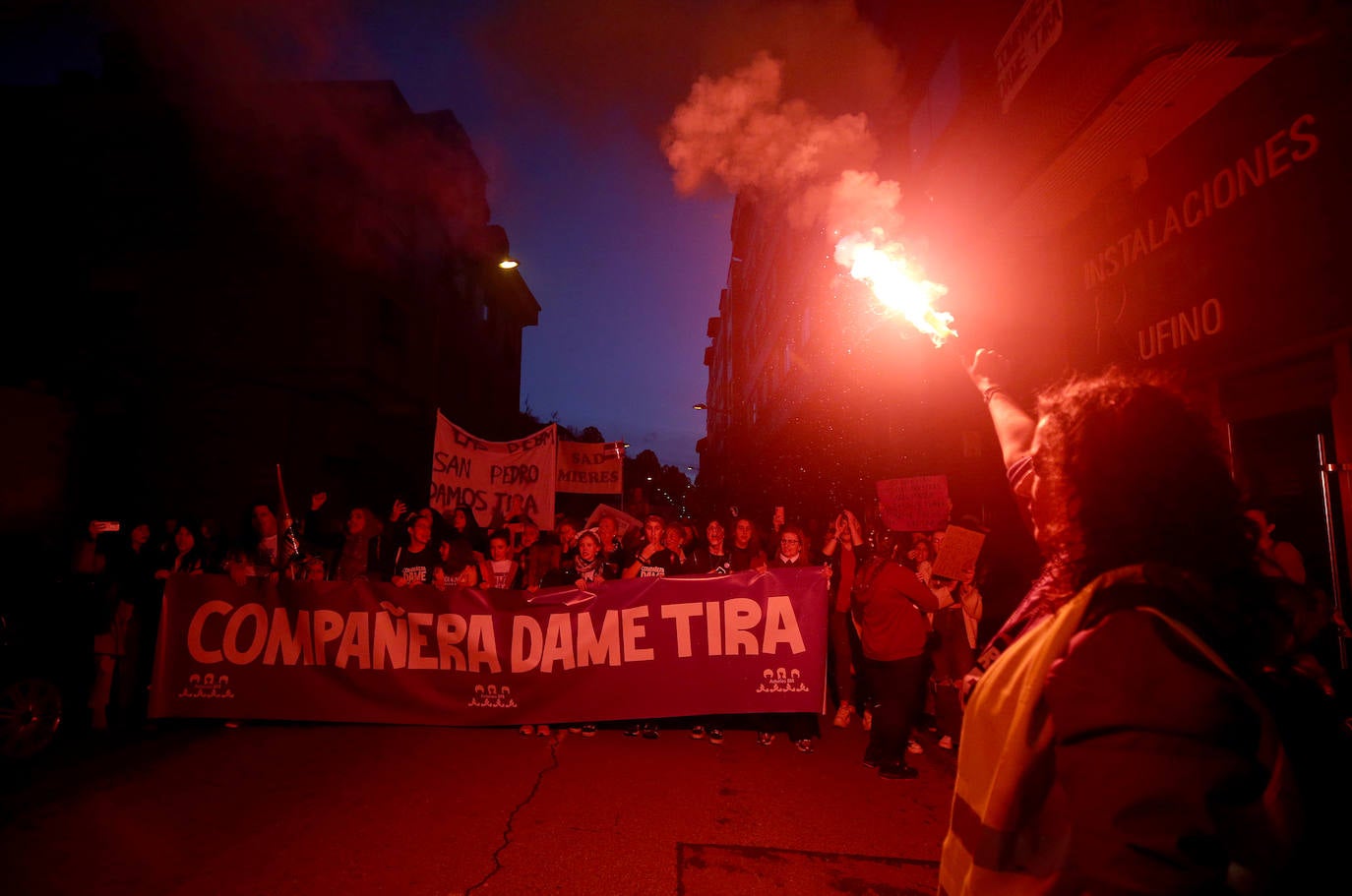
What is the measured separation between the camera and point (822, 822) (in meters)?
4.60

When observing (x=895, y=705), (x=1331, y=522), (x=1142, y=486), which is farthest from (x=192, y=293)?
(x=1331, y=522)

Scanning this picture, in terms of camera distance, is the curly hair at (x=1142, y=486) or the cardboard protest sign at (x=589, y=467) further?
the cardboard protest sign at (x=589, y=467)

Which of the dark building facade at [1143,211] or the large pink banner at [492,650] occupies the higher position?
the dark building facade at [1143,211]

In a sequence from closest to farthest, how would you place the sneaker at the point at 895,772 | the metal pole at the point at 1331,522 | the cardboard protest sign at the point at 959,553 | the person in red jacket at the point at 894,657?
the metal pole at the point at 1331,522 < the sneaker at the point at 895,772 < the person in red jacket at the point at 894,657 < the cardboard protest sign at the point at 959,553

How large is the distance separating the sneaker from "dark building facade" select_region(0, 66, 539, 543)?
40.2 feet

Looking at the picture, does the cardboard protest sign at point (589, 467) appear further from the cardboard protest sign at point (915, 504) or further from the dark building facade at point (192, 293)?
the dark building facade at point (192, 293)

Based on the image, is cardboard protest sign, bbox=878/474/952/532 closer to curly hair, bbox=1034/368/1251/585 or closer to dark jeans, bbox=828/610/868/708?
dark jeans, bbox=828/610/868/708

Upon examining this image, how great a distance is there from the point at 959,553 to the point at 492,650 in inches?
169

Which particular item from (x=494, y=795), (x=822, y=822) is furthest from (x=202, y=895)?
(x=822, y=822)

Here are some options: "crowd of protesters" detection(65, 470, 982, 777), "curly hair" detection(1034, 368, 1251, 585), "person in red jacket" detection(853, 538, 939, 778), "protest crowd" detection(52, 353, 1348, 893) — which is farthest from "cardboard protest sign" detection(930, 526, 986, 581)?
"curly hair" detection(1034, 368, 1251, 585)

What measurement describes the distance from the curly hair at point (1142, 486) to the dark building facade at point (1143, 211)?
127 centimetres

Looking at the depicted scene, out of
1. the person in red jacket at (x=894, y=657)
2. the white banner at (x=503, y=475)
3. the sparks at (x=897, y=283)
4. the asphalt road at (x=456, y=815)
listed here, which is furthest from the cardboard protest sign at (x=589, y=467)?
the sparks at (x=897, y=283)

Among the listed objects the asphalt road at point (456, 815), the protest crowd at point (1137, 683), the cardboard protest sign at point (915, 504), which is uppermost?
the cardboard protest sign at point (915, 504)

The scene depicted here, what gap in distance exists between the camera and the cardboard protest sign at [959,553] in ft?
21.2
